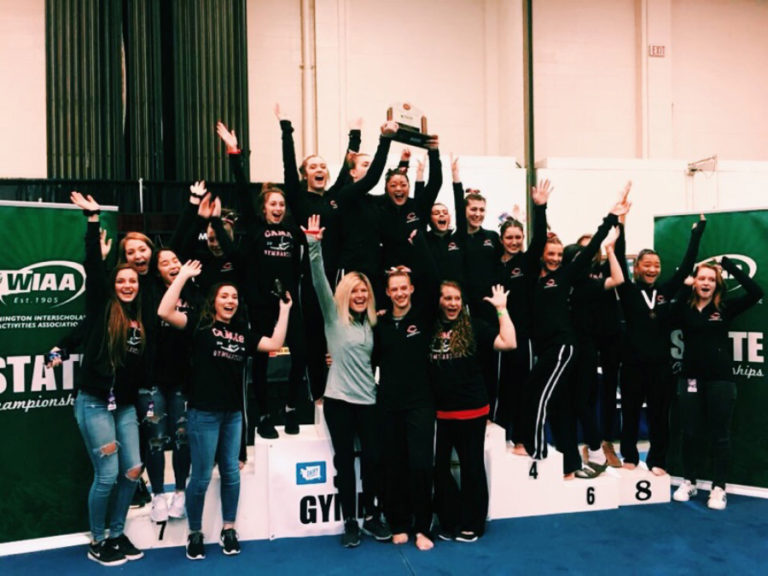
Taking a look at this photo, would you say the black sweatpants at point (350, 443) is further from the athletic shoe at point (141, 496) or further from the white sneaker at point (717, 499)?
the white sneaker at point (717, 499)

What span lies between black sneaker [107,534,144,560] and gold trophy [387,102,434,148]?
291 cm

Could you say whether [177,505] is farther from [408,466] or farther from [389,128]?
[389,128]

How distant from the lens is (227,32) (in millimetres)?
7336

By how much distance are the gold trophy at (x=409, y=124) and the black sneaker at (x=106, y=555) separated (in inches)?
117

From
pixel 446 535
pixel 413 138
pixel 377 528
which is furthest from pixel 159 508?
pixel 413 138

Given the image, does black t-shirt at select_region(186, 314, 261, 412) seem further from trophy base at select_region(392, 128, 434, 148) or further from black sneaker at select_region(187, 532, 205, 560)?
trophy base at select_region(392, 128, 434, 148)

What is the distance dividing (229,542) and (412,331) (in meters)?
1.61

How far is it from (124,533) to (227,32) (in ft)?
18.7

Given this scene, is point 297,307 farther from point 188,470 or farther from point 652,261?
point 652,261

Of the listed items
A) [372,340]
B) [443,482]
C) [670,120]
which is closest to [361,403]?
[372,340]

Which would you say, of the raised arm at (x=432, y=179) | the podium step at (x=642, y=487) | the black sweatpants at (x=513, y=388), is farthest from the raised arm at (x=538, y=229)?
the podium step at (x=642, y=487)

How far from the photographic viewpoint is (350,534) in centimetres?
375

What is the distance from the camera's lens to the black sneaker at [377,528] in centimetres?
377

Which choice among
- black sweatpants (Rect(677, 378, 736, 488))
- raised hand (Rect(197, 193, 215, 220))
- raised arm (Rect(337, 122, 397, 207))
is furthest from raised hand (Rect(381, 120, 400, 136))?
black sweatpants (Rect(677, 378, 736, 488))
